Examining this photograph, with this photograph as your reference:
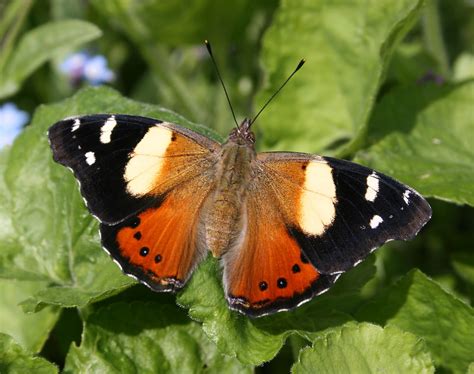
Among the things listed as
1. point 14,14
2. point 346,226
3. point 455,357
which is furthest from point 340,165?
point 14,14

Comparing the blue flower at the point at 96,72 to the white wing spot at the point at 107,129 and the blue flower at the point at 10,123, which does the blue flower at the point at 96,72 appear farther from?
the white wing spot at the point at 107,129

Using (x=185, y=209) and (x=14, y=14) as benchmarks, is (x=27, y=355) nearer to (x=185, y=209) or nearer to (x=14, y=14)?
(x=185, y=209)

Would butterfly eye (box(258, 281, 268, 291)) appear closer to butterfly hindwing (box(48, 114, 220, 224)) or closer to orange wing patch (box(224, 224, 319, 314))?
orange wing patch (box(224, 224, 319, 314))

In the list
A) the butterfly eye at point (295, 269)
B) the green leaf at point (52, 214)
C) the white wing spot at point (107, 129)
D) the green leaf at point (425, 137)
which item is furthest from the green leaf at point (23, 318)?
the green leaf at point (425, 137)

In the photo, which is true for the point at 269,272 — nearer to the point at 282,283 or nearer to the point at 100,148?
the point at 282,283

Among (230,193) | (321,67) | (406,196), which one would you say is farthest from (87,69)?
(406,196)

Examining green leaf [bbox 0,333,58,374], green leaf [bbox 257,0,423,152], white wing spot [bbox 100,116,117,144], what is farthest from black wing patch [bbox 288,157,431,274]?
green leaf [bbox 257,0,423,152]
